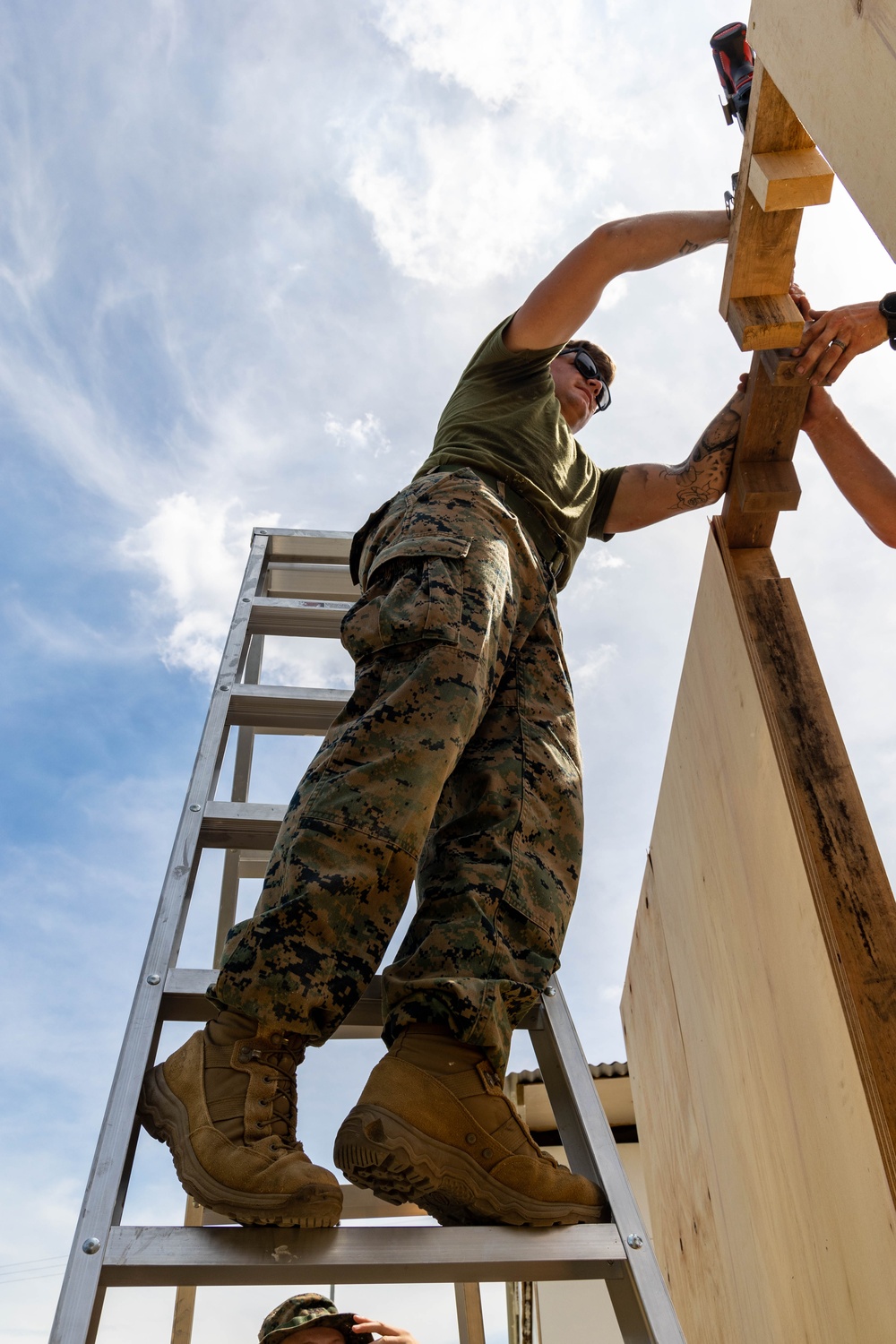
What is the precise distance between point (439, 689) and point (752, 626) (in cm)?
97

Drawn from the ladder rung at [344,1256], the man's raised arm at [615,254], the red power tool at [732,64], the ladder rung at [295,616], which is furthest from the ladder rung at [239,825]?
the red power tool at [732,64]

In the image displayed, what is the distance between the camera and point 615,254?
2.14 meters

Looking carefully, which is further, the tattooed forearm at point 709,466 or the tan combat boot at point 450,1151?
the tattooed forearm at point 709,466

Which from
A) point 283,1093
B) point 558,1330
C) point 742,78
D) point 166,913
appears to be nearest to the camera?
point 283,1093

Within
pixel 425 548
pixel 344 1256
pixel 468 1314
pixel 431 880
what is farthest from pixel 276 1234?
pixel 468 1314

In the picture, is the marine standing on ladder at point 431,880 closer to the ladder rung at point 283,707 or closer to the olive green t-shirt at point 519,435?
the olive green t-shirt at point 519,435

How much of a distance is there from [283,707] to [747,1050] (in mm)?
1371

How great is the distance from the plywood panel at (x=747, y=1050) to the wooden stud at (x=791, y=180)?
830mm

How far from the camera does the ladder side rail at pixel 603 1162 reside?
122 centimetres

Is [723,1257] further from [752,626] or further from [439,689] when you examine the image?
[439,689]

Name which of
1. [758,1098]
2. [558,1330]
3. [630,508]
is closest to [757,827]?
[758,1098]

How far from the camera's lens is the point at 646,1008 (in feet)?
10.9

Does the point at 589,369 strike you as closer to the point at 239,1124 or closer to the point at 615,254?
the point at 615,254

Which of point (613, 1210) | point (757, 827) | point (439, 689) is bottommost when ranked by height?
point (613, 1210)
